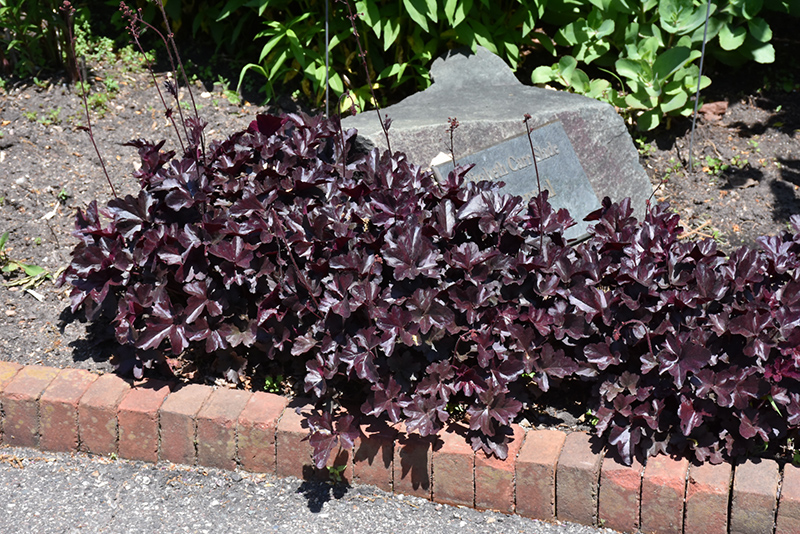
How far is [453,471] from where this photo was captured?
2557 mm

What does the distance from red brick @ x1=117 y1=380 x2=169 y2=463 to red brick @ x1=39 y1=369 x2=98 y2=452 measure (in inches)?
7.0

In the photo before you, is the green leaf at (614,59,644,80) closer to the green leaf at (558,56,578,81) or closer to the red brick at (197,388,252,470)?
the green leaf at (558,56,578,81)

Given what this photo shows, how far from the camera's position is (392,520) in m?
2.53

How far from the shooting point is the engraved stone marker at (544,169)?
3.57m

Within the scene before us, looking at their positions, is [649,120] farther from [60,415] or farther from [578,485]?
[60,415]

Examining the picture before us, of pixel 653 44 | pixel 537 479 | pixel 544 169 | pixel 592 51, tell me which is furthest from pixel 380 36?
pixel 537 479

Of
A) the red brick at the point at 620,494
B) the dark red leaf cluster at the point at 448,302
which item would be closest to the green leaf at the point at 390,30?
the dark red leaf cluster at the point at 448,302

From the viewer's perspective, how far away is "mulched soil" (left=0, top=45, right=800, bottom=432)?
3.21 m

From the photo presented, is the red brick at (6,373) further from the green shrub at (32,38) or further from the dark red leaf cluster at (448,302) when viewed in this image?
the green shrub at (32,38)

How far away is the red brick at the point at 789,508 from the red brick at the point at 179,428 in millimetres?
1941

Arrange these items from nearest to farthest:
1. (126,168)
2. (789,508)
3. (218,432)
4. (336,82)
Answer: (789,508) → (218,432) → (126,168) → (336,82)

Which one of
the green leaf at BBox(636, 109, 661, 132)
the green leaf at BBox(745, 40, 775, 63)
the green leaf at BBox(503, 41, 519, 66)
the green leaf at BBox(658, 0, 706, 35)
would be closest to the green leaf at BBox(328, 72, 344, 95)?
the green leaf at BBox(503, 41, 519, 66)

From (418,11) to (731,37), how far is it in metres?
1.71

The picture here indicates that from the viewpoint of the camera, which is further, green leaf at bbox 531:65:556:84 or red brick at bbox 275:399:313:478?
green leaf at bbox 531:65:556:84
